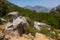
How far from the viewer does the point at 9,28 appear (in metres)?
16.3

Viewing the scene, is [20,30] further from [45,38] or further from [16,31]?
[45,38]

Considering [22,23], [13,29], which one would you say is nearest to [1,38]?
[13,29]

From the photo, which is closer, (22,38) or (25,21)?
(22,38)

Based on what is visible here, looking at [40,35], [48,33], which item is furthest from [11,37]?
[48,33]

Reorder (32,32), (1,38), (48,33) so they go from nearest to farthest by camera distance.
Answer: (1,38) < (32,32) < (48,33)

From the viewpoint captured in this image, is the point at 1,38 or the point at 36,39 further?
the point at 36,39

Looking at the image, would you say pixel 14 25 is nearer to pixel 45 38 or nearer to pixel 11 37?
pixel 11 37

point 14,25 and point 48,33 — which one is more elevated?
point 14,25

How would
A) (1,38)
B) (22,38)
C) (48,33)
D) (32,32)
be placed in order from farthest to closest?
(48,33) < (32,32) < (22,38) < (1,38)

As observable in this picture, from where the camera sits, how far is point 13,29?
1647 cm

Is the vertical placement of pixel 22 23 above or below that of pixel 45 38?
above

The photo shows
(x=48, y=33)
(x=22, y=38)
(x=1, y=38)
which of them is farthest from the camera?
(x=48, y=33)

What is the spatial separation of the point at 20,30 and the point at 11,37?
1.72 metres

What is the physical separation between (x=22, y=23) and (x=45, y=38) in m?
2.75
